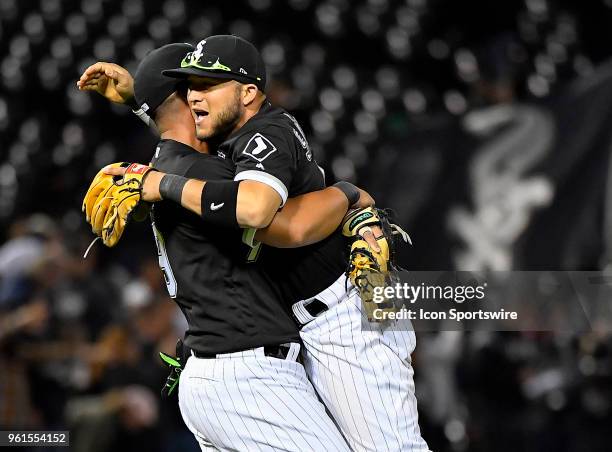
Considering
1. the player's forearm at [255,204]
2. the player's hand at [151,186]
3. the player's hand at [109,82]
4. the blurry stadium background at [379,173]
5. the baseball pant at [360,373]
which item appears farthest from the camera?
the blurry stadium background at [379,173]

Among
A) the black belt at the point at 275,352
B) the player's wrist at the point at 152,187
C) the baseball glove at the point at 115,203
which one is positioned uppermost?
the player's wrist at the point at 152,187

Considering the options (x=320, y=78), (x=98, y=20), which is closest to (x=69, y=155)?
(x=98, y=20)

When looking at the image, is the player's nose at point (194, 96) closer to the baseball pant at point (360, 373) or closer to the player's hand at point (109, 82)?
the player's hand at point (109, 82)

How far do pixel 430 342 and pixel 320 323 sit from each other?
2.66 meters

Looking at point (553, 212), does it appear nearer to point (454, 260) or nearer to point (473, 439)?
point (454, 260)

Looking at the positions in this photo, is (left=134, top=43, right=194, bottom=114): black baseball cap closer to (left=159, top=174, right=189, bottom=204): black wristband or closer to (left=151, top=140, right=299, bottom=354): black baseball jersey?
(left=151, top=140, right=299, bottom=354): black baseball jersey

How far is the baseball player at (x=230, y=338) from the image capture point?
2.31 metres

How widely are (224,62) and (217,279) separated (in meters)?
0.51

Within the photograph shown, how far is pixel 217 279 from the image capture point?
93.9 inches

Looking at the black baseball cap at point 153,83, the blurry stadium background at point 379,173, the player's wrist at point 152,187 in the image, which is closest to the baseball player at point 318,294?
the player's wrist at point 152,187

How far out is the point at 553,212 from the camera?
4.66 meters

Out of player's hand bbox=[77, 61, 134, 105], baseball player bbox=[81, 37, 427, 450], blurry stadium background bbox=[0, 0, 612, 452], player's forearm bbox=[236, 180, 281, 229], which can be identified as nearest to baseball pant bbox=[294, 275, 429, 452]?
baseball player bbox=[81, 37, 427, 450]

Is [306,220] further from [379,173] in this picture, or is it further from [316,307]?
[379,173]

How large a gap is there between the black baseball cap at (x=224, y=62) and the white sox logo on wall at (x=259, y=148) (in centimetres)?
18
